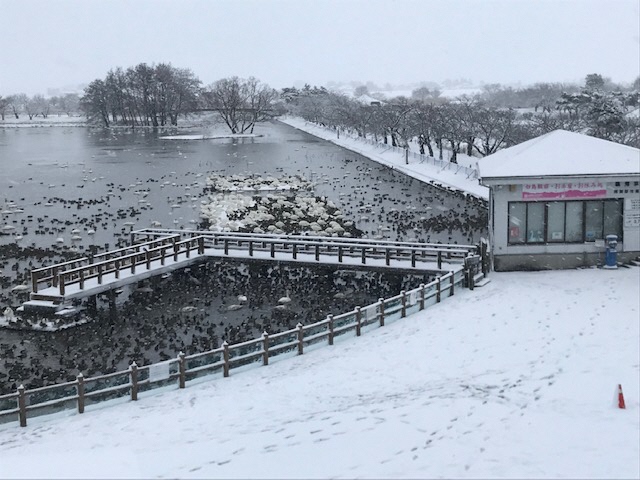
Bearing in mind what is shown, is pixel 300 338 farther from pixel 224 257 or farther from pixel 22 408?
pixel 224 257

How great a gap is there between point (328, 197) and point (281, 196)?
3.13 m

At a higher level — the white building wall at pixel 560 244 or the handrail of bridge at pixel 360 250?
the white building wall at pixel 560 244

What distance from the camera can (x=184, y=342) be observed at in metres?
19.4

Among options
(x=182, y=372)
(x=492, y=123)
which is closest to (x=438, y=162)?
(x=492, y=123)

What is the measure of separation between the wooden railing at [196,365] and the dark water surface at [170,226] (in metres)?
3.51

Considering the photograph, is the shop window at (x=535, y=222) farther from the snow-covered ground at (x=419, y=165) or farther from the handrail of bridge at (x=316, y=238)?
the snow-covered ground at (x=419, y=165)

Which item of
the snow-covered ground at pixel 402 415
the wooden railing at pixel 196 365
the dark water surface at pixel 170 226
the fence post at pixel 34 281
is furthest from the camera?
the fence post at pixel 34 281

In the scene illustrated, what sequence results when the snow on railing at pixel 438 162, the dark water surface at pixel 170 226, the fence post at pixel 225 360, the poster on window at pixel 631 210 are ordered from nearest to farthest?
the fence post at pixel 225 360, the dark water surface at pixel 170 226, the poster on window at pixel 631 210, the snow on railing at pixel 438 162

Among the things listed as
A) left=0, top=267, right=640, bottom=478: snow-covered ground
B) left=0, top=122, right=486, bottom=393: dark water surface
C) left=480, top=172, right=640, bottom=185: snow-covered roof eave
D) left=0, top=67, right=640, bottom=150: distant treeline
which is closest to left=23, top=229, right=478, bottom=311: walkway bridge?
left=0, top=122, right=486, bottom=393: dark water surface

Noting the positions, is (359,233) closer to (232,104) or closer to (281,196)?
(281,196)

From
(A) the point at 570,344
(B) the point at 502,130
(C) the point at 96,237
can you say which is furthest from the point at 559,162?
(B) the point at 502,130

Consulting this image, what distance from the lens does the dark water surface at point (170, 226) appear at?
1934 cm

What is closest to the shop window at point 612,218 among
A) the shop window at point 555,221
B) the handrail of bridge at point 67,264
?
the shop window at point 555,221

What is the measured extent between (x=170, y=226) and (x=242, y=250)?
11.1 m
